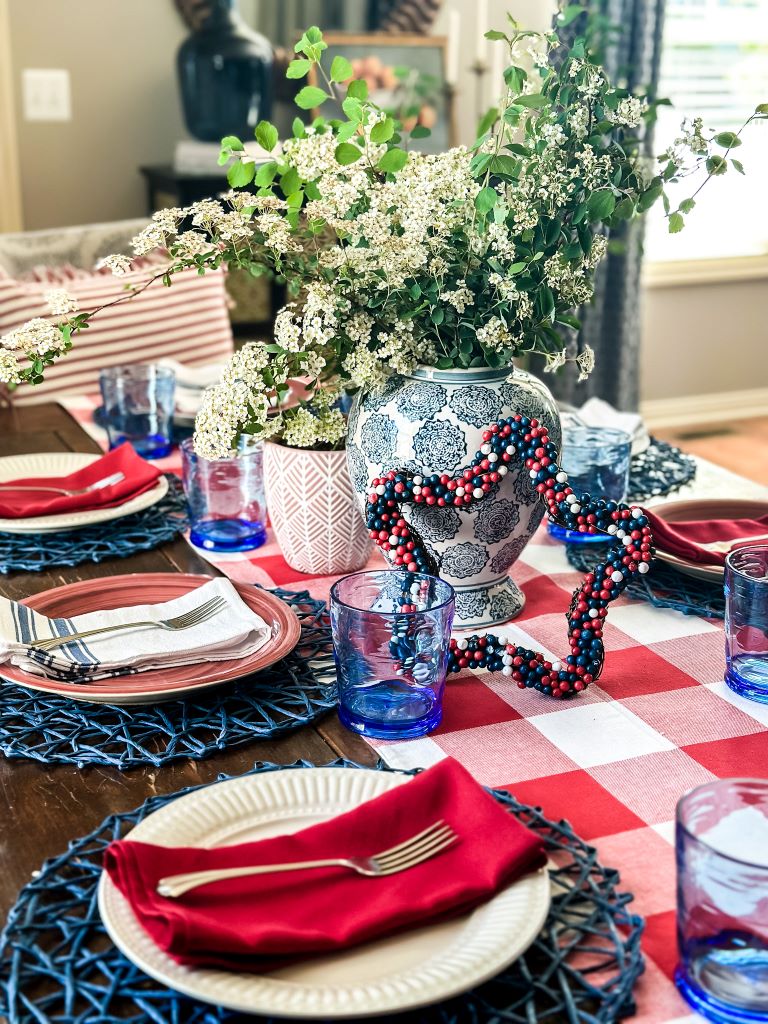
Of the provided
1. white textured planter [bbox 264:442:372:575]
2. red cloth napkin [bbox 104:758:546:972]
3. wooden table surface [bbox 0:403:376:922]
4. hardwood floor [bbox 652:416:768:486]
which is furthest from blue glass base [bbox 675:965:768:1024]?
hardwood floor [bbox 652:416:768:486]

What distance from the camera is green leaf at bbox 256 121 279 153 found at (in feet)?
3.71

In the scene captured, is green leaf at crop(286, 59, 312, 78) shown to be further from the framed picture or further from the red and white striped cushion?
the framed picture

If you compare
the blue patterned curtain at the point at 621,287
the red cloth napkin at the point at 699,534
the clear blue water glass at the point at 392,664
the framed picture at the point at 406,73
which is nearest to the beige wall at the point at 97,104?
the framed picture at the point at 406,73

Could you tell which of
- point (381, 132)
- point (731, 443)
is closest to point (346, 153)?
point (381, 132)

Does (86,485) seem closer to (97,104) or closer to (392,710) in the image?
(392,710)

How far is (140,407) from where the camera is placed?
68.7 inches

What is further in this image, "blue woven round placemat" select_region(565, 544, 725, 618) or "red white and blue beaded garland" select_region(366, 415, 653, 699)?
"blue woven round placemat" select_region(565, 544, 725, 618)

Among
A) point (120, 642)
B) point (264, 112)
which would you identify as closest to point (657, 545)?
point (120, 642)

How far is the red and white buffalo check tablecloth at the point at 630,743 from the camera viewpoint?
2.59 ft

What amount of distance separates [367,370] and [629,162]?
1.02 feet

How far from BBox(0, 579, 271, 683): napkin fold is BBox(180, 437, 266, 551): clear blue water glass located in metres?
0.25

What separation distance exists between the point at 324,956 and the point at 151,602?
58cm

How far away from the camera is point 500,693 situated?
1051 mm

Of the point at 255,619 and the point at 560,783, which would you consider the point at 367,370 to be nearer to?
the point at 255,619
